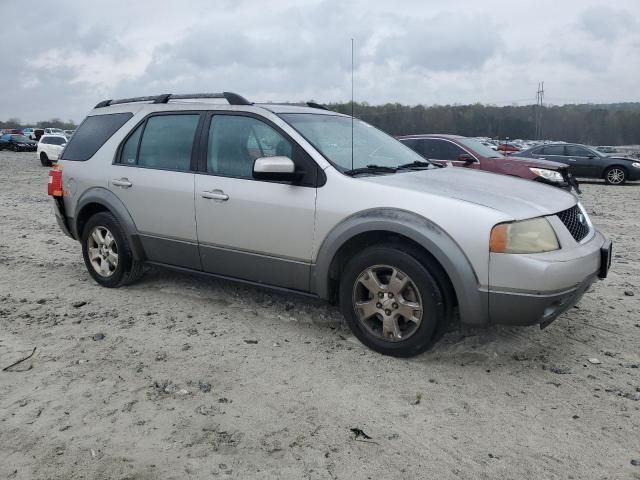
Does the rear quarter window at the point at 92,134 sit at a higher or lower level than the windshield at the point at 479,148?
higher

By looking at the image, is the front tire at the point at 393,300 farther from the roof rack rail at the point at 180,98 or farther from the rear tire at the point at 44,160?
the rear tire at the point at 44,160

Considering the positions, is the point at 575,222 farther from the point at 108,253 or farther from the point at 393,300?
the point at 108,253

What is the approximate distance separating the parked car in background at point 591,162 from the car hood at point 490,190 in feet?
48.2

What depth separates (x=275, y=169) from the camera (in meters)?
3.90

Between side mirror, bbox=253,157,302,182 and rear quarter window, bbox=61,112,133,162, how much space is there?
2.02 meters

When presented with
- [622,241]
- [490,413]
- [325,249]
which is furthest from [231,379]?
[622,241]

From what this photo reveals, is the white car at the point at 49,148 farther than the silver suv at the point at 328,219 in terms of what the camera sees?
Yes

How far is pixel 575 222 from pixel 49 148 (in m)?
27.1

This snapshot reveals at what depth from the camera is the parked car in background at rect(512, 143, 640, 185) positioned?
59.6 ft

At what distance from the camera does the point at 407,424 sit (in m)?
3.04

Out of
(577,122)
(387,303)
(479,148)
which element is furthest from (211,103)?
(577,122)

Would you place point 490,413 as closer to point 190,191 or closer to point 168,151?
point 190,191

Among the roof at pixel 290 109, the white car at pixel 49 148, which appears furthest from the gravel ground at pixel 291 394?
the white car at pixel 49 148

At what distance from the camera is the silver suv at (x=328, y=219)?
3453 millimetres
